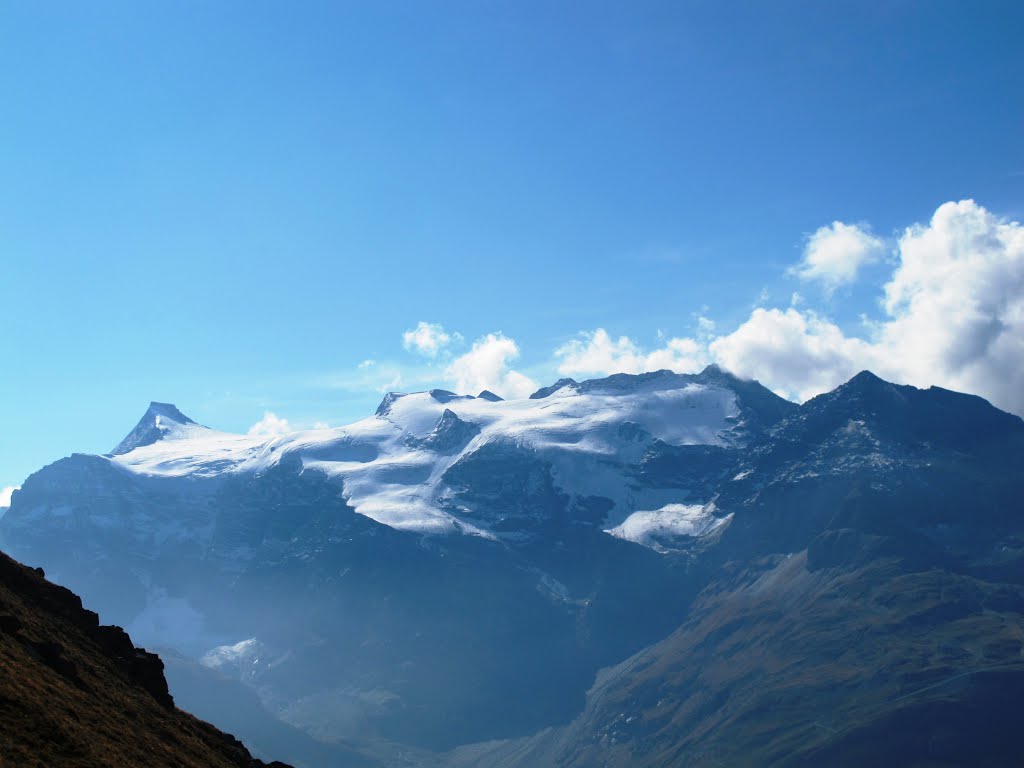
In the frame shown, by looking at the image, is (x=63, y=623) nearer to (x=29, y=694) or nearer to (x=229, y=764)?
(x=229, y=764)

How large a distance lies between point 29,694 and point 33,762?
35.8 ft

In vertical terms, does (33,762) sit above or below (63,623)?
below

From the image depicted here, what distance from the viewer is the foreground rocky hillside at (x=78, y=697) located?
7519 centimetres

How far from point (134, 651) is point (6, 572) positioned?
60.8 feet

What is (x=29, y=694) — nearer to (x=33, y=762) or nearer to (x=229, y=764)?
(x=33, y=762)

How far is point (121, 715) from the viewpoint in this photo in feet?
317

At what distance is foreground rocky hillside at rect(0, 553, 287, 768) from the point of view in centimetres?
7519

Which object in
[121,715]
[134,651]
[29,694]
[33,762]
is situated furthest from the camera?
[134,651]

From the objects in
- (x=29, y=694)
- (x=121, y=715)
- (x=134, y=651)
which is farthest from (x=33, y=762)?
(x=134, y=651)

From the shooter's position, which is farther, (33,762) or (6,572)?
(6,572)

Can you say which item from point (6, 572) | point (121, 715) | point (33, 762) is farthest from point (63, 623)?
point (33, 762)

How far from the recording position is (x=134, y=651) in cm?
12250

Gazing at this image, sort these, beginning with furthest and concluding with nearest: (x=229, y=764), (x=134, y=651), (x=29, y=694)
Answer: (x=134, y=651) < (x=229, y=764) < (x=29, y=694)

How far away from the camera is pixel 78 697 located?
9112 cm
